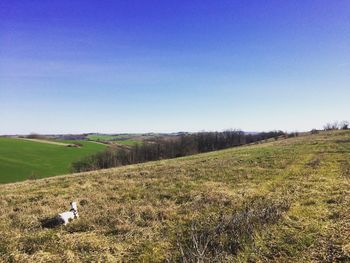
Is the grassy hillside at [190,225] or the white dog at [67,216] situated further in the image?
the white dog at [67,216]

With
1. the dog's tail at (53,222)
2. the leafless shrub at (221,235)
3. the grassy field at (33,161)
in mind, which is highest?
the leafless shrub at (221,235)

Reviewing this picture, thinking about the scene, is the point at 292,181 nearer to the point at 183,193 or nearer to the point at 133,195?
the point at 183,193

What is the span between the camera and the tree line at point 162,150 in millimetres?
79000

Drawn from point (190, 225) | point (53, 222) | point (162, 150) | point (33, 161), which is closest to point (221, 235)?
point (190, 225)

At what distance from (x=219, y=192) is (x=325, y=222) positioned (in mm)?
4392

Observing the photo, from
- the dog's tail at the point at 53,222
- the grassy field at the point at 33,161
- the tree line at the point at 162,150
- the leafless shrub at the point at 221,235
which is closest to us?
the leafless shrub at the point at 221,235

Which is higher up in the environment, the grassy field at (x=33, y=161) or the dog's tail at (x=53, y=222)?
the dog's tail at (x=53, y=222)

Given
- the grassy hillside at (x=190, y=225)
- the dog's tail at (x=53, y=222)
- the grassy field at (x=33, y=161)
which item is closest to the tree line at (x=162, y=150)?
the grassy field at (x=33, y=161)

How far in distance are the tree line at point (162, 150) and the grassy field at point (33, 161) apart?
4.12m

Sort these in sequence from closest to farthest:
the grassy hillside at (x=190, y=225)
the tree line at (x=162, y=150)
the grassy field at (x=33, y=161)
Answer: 1. the grassy hillside at (x=190, y=225)
2. the grassy field at (x=33, y=161)
3. the tree line at (x=162, y=150)

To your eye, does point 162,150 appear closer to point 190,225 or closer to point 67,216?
point 67,216

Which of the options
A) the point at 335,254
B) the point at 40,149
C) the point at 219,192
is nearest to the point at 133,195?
the point at 219,192

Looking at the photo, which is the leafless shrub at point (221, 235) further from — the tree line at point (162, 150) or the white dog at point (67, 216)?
the tree line at point (162, 150)

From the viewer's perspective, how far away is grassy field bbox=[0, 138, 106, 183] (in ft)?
183
